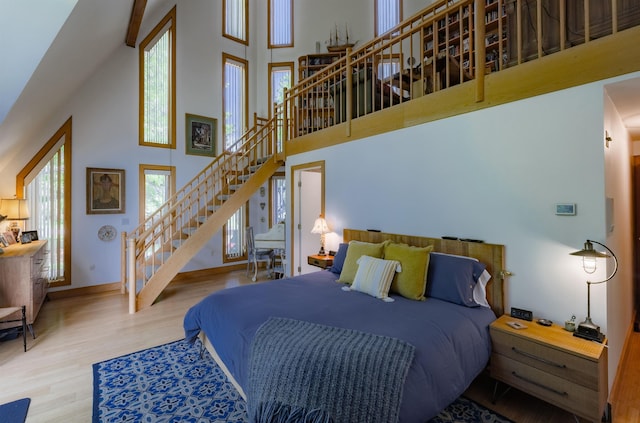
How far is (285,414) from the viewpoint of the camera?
1.45 meters

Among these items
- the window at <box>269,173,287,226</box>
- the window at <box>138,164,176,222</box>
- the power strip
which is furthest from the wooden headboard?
the window at <box>138,164,176,222</box>

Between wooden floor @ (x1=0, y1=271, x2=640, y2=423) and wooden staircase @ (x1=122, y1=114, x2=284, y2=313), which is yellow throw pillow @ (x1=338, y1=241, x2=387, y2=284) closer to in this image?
wooden floor @ (x1=0, y1=271, x2=640, y2=423)

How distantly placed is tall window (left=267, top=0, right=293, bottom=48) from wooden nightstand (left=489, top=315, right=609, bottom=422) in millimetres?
7599

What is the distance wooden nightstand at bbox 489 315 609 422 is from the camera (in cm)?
174

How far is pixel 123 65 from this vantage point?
5.20m

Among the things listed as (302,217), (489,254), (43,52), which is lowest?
(489,254)

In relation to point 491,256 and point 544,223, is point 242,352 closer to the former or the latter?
point 491,256

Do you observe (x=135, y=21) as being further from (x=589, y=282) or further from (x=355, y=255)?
(x=589, y=282)

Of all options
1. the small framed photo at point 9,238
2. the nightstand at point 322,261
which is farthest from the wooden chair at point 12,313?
the nightstand at point 322,261

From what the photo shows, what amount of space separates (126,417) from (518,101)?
3814mm

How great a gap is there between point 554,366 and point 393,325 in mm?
1038

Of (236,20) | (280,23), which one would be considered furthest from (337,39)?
(236,20)

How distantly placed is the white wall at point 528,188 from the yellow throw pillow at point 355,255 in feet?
1.51

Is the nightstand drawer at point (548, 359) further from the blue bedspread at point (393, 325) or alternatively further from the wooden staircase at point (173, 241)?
the wooden staircase at point (173, 241)
